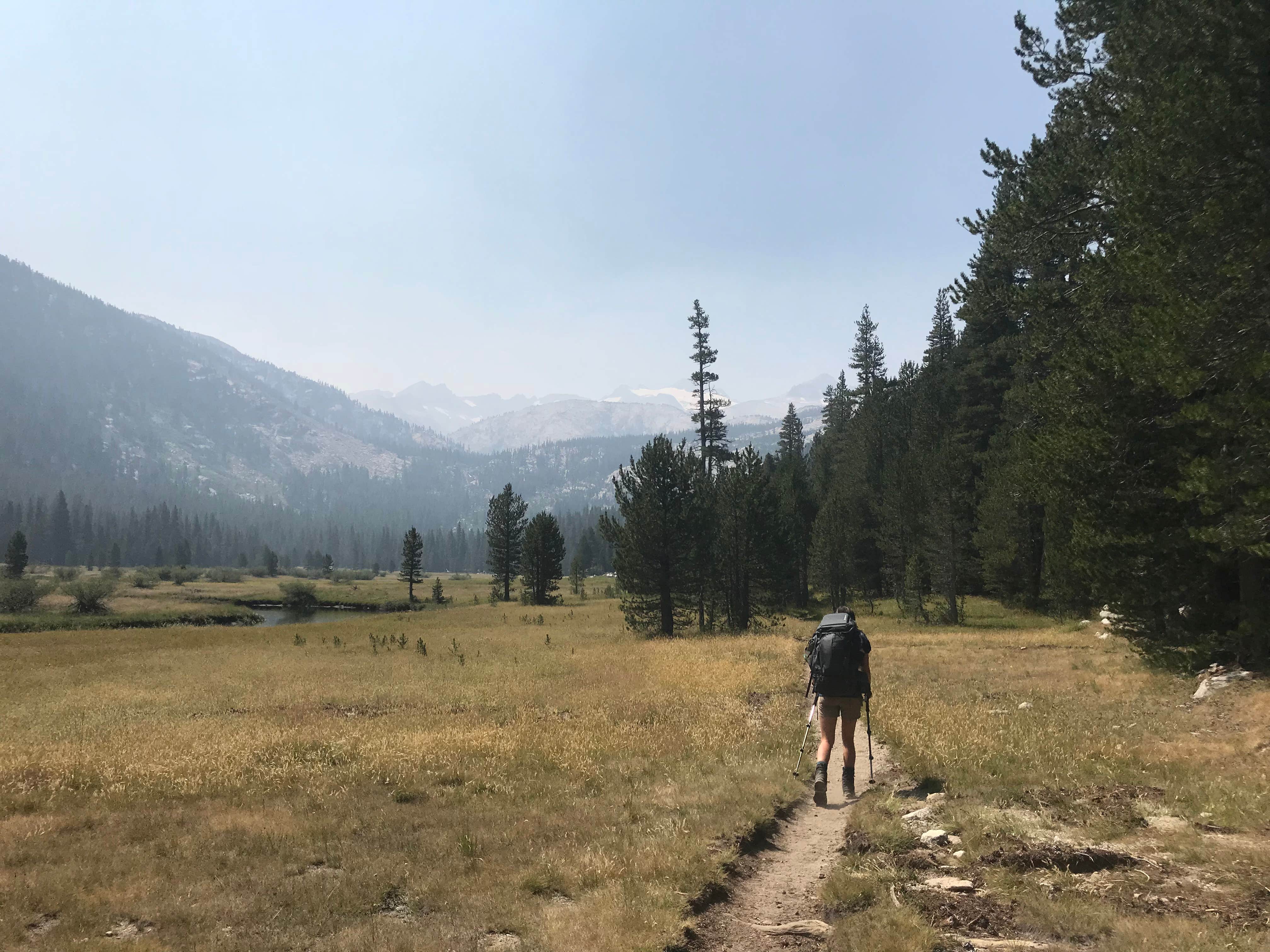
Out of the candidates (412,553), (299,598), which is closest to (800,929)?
(412,553)

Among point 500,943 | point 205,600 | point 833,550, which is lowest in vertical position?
point 205,600

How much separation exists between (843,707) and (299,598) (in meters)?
99.4

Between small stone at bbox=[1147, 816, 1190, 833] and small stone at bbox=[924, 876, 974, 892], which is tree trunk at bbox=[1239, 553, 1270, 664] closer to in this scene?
small stone at bbox=[1147, 816, 1190, 833]

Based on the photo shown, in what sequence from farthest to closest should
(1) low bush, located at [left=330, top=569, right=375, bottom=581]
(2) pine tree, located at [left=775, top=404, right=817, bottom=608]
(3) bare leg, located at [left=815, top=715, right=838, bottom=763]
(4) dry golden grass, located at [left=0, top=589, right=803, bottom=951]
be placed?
(1) low bush, located at [left=330, top=569, right=375, bottom=581] → (2) pine tree, located at [left=775, top=404, right=817, bottom=608] → (3) bare leg, located at [left=815, top=715, right=838, bottom=763] → (4) dry golden grass, located at [left=0, top=589, right=803, bottom=951]

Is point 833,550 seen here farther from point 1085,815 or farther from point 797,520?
point 1085,815

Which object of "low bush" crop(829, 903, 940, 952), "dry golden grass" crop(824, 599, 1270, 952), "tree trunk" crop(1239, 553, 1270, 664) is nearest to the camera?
"low bush" crop(829, 903, 940, 952)

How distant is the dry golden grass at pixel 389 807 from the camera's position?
6.22m

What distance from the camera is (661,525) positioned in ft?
121

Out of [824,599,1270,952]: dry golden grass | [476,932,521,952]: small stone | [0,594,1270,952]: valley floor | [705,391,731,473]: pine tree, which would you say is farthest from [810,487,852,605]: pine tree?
[476,932,521,952]: small stone

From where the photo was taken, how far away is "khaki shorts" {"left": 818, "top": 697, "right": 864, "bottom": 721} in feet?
31.9

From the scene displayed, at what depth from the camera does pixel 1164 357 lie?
12.1 metres

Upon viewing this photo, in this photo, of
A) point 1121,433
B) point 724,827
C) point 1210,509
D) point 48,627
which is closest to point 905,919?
point 724,827

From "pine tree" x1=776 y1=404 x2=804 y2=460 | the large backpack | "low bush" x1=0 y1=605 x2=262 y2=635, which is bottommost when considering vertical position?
"low bush" x1=0 y1=605 x2=262 y2=635

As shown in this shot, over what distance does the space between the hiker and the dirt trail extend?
0.60m
